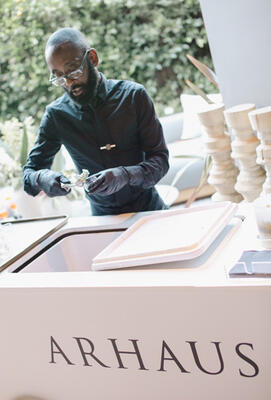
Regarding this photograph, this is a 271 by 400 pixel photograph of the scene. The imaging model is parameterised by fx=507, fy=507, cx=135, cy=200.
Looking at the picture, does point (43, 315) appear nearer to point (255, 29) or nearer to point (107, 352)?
point (107, 352)

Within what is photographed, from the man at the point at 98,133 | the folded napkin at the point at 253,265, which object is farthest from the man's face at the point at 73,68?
the folded napkin at the point at 253,265

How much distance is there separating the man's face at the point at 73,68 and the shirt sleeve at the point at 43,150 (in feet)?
0.64

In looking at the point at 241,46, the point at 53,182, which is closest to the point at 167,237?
the point at 53,182

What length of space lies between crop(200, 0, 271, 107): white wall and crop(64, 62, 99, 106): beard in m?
0.59

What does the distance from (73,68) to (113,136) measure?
0.89ft

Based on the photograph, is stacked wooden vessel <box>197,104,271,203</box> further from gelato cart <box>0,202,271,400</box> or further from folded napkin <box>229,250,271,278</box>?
folded napkin <box>229,250,271,278</box>

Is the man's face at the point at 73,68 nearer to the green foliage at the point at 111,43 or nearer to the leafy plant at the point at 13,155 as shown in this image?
the leafy plant at the point at 13,155

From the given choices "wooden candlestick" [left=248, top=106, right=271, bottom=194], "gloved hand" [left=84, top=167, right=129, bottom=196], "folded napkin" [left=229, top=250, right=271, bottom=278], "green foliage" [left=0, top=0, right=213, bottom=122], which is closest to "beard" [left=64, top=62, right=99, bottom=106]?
"gloved hand" [left=84, top=167, right=129, bottom=196]

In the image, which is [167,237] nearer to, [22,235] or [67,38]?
[22,235]

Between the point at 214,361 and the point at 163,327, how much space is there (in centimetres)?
13

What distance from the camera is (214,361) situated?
43.0 inches

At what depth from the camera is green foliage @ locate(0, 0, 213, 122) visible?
5.23m

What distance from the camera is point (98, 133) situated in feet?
5.64

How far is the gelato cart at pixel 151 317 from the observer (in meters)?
1.05
